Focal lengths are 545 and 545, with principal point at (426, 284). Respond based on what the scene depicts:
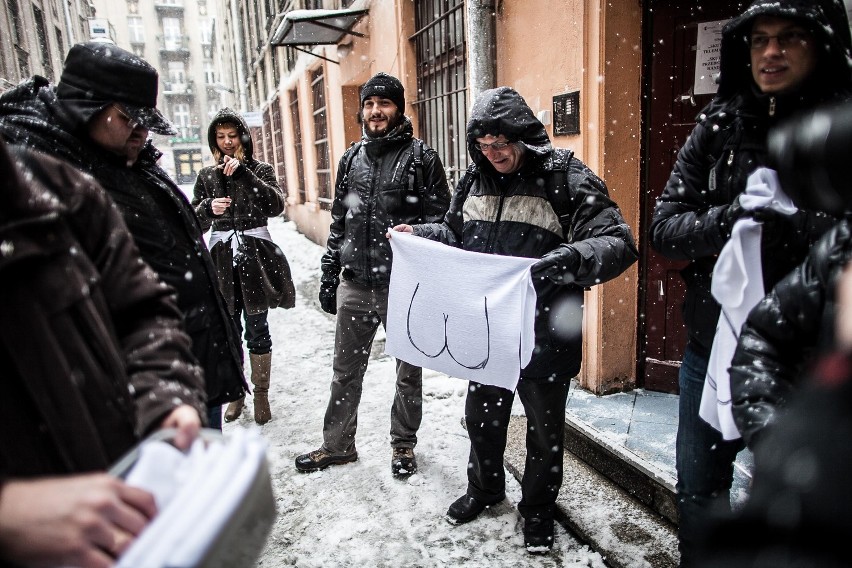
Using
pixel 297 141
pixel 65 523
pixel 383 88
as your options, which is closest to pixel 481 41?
pixel 383 88

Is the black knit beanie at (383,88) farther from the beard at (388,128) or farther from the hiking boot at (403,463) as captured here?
the hiking boot at (403,463)

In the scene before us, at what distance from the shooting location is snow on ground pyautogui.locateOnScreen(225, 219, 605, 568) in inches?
102

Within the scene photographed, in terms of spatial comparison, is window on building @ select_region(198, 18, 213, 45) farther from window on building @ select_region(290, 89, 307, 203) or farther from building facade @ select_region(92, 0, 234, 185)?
window on building @ select_region(290, 89, 307, 203)

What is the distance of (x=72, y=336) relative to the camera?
1.04 metres

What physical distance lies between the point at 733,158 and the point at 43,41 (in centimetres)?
2766

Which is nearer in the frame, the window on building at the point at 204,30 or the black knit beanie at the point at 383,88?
the black knit beanie at the point at 383,88

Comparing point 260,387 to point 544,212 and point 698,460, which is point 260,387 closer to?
point 544,212

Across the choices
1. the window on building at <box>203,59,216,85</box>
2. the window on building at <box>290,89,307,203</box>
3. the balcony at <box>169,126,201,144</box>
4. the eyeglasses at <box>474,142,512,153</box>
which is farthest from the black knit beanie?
the window on building at <box>203,59,216,85</box>

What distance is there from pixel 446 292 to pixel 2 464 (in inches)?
79.3

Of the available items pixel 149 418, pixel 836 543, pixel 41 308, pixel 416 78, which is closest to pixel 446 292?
pixel 149 418

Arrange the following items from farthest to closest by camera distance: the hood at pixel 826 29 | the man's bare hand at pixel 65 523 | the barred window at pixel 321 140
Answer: the barred window at pixel 321 140 < the hood at pixel 826 29 < the man's bare hand at pixel 65 523

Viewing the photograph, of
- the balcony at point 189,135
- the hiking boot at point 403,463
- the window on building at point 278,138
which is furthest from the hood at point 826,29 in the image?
the balcony at point 189,135

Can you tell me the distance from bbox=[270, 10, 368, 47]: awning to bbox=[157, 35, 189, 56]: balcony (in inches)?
2461

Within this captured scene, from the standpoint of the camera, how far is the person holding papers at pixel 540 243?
2.32 metres
